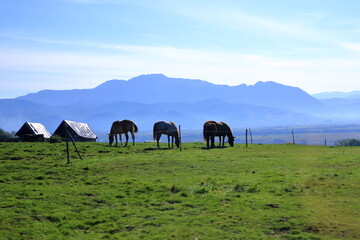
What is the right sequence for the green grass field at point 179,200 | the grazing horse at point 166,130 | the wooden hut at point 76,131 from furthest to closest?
1. the wooden hut at point 76,131
2. the grazing horse at point 166,130
3. the green grass field at point 179,200

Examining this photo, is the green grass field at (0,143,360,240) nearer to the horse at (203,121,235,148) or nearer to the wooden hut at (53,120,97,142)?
the horse at (203,121,235,148)

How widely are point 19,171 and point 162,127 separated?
68.8ft

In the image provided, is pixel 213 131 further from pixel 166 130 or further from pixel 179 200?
pixel 179 200

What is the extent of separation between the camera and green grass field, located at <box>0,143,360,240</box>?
13.0 m

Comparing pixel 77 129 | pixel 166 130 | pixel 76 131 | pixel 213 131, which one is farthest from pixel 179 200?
pixel 77 129

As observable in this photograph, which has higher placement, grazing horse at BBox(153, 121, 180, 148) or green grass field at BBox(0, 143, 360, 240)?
grazing horse at BBox(153, 121, 180, 148)

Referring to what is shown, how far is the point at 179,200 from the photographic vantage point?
16.9 meters

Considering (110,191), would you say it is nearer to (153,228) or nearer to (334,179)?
(153,228)

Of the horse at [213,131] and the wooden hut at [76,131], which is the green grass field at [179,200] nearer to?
the horse at [213,131]

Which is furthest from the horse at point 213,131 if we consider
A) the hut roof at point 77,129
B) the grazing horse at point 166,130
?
the hut roof at point 77,129

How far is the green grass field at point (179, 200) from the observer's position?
42.6ft

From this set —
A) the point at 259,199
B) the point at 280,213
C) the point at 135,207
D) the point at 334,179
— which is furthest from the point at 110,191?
the point at 334,179

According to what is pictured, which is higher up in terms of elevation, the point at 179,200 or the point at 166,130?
the point at 166,130

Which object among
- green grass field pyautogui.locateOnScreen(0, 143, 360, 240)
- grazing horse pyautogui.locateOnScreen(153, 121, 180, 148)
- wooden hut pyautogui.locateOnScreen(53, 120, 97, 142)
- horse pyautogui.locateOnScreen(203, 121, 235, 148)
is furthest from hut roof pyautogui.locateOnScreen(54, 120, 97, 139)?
green grass field pyautogui.locateOnScreen(0, 143, 360, 240)
